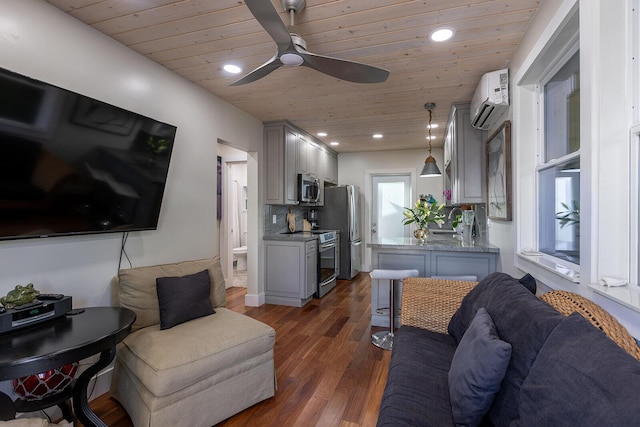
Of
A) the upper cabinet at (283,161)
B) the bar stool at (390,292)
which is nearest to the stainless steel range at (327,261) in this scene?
the upper cabinet at (283,161)

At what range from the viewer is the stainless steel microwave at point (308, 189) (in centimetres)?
462

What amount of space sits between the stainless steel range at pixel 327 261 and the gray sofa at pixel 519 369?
2.74 m

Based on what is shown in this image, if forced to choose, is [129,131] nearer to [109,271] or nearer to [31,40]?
[31,40]

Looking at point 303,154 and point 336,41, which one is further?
point 303,154

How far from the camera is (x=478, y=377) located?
45.2 inches

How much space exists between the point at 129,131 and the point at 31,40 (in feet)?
2.12

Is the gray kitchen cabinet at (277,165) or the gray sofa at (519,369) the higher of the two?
the gray kitchen cabinet at (277,165)

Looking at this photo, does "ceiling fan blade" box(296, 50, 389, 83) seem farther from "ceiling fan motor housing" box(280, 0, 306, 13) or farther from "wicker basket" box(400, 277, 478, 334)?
"wicker basket" box(400, 277, 478, 334)

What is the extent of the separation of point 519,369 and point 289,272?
3235 millimetres

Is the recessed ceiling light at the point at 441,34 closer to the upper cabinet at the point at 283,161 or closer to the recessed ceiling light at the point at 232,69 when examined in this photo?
the recessed ceiling light at the point at 232,69

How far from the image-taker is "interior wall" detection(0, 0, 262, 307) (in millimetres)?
1734

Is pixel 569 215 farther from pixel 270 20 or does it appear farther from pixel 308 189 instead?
pixel 308 189

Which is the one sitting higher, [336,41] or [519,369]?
[336,41]

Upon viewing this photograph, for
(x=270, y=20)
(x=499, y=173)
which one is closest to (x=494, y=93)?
(x=499, y=173)
